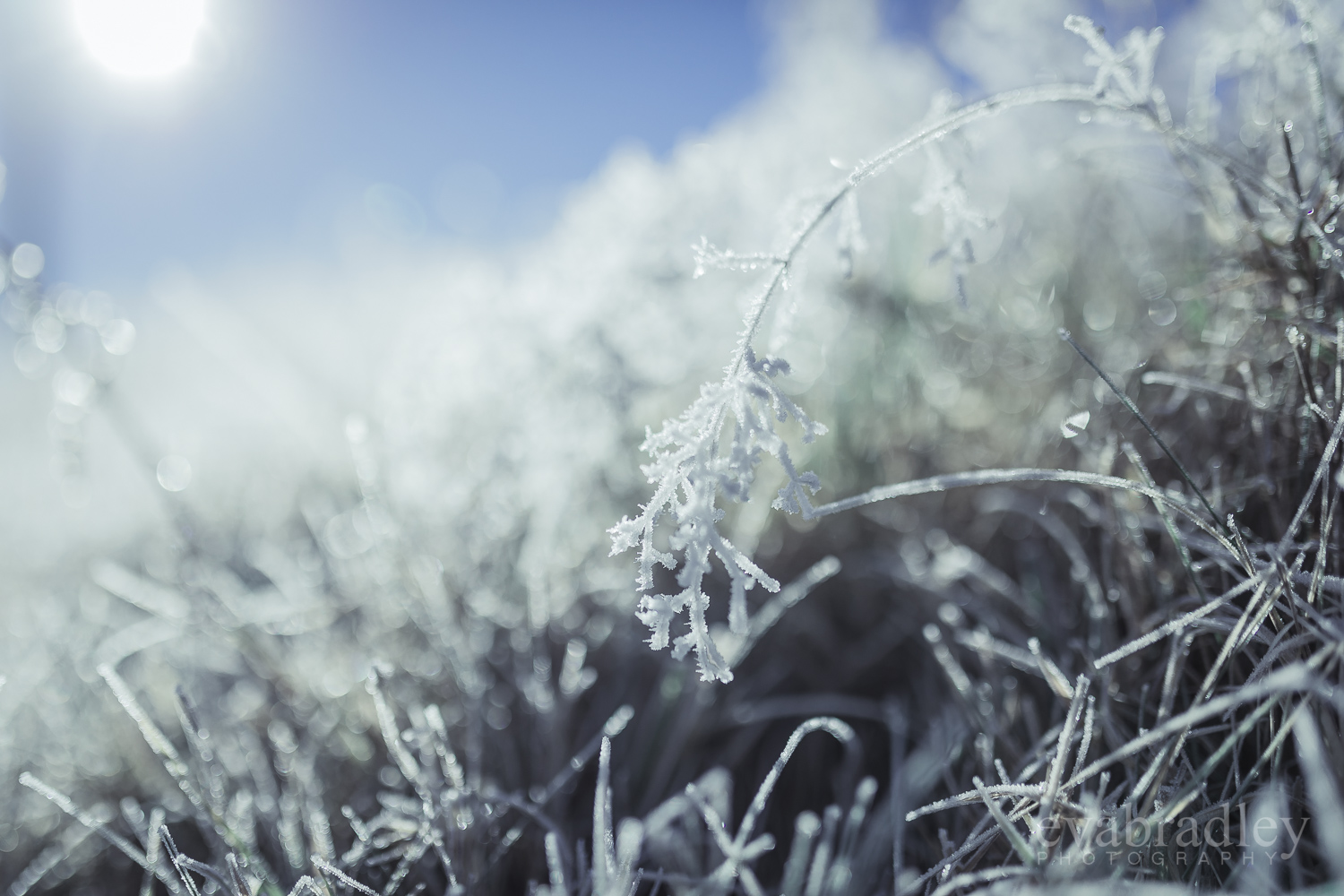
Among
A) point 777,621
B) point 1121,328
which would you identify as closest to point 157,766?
point 777,621

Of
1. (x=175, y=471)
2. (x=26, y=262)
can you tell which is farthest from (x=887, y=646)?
(x=26, y=262)

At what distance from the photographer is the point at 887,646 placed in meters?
1.04

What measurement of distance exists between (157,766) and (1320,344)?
145 centimetres

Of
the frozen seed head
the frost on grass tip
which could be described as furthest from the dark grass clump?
the frozen seed head

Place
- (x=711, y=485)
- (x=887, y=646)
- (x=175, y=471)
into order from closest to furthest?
(x=711, y=485), (x=887, y=646), (x=175, y=471)

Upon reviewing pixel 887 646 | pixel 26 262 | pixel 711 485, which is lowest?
pixel 887 646

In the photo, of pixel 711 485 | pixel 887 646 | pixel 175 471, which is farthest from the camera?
pixel 175 471

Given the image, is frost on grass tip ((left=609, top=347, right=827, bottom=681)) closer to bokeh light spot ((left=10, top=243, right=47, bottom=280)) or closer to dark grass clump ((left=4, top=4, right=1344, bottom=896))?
dark grass clump ((left=4, top=4, right=1344, bottom=896))

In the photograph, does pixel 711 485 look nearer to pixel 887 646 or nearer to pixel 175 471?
pixel 887 646

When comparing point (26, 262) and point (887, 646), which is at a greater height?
point (26, 262)

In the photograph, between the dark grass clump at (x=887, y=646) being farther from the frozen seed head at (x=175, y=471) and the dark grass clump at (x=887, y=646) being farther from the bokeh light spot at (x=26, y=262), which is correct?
the bokeh light spot at (x=26, y=262)

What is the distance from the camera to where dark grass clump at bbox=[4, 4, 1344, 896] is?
53 centimetres

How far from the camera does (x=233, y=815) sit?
0.73 m

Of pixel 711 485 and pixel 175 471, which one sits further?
pixel 175 471
